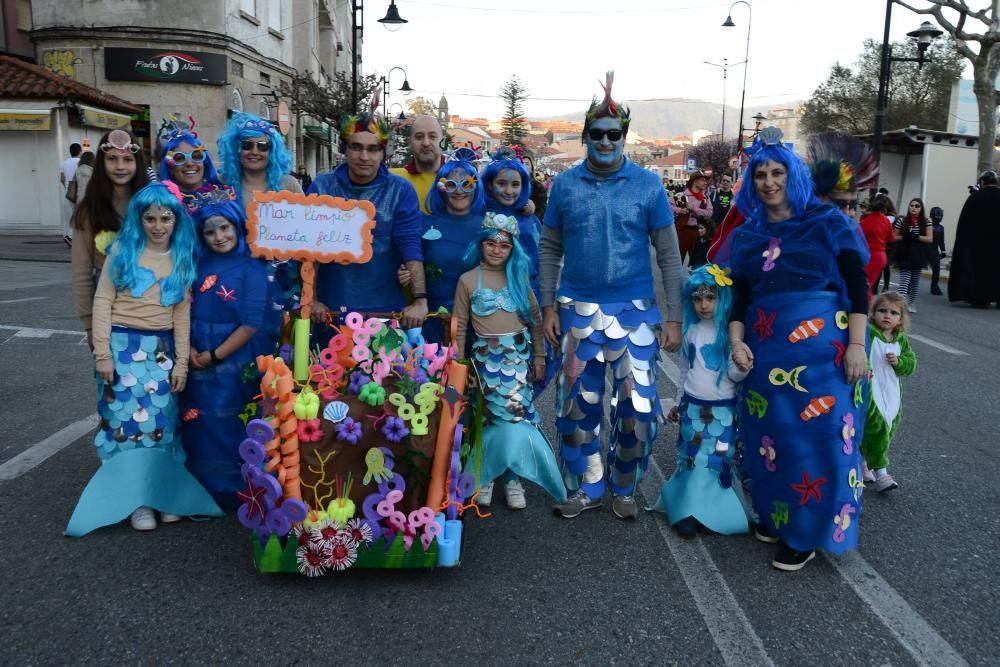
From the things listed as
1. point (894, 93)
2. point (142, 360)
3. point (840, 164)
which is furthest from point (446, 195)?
point (894, 93)

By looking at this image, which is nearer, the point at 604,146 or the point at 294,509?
the point at 294,509

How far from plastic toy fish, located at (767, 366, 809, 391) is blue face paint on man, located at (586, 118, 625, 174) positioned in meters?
1.25

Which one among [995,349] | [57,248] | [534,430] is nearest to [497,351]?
[534,430]

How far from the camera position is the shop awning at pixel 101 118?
18.0 meters

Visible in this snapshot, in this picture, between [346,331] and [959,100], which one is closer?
[346,331]

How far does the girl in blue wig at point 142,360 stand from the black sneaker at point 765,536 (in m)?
2.66

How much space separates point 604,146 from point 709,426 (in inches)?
57.0

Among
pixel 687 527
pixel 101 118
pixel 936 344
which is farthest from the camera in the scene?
pixel 101 118

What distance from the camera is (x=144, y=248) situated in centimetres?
384

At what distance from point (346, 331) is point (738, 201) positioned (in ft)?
6.31

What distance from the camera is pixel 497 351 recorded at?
4.25 m

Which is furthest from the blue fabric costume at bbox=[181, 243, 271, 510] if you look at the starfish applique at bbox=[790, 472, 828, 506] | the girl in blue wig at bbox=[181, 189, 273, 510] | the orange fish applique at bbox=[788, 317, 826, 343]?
the starfish applique at bbox=[790, 472, 828, 506]

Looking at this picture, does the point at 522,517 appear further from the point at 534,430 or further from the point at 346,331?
the point at 346,331

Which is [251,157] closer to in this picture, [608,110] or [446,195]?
[446,195]
